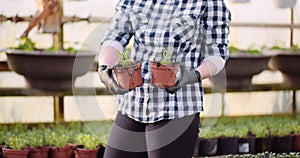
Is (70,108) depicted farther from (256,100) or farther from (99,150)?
(256,100)

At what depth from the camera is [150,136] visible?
1433mm

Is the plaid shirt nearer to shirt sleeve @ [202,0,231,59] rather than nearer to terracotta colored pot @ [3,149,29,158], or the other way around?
shirt sleeve @ [202,0,231,59]

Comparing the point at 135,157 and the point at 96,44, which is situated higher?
the point at 96,44

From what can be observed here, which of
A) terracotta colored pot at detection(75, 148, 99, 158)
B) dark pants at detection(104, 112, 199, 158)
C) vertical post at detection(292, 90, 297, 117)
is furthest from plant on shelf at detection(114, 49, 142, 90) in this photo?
vertical post at detection(292, 90, 297, 117)

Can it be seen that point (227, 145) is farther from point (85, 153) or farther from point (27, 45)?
point (27, 45)

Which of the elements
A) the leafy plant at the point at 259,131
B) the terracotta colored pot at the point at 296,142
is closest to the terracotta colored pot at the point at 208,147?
the leafy plant at the point at 259,131

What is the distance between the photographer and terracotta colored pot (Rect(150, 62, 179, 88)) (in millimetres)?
1374

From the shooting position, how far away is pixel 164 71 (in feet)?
4.51

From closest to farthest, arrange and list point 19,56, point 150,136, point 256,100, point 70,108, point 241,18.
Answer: point 150,136 < point 19,56 < point 70,108 < point 241,18 < point 256,100

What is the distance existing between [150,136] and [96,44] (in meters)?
0.31

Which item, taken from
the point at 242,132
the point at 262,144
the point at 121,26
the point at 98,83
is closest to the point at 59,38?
the point at 98,83

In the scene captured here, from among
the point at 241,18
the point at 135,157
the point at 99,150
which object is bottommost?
the point at 99,150

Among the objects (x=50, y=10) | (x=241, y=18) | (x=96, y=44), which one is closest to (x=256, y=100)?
(x=241, y=18)

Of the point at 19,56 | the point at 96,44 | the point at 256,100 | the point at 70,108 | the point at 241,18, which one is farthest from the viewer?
the point at 256,100
